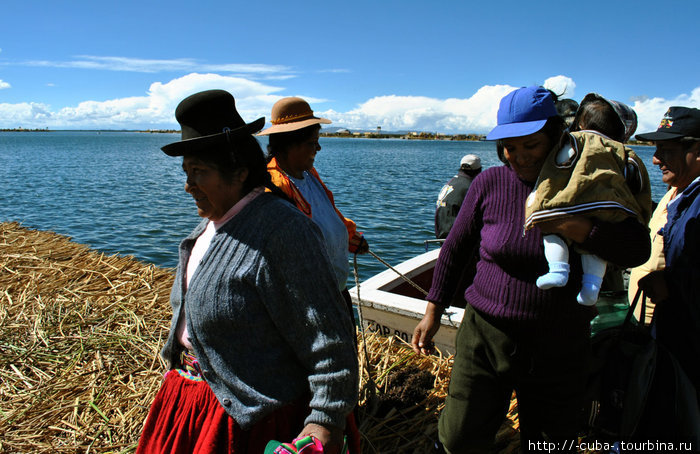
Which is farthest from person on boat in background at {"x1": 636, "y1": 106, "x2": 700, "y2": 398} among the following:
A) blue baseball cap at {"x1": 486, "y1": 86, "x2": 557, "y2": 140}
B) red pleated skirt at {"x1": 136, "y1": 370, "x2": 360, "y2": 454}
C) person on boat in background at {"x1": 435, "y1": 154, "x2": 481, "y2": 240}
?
person on boat in background at {"x1": 435, "y1": 154, "x2": 481, "y2": 240}

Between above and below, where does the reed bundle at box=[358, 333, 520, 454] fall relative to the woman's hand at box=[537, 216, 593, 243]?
below

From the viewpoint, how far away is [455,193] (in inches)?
220

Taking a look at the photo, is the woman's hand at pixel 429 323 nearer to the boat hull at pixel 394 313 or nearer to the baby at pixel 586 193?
the baby at pixel 586 193

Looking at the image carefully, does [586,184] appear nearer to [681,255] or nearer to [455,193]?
[681,255]

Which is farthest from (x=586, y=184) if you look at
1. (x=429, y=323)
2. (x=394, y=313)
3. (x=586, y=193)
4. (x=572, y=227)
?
(x=394, y=313)

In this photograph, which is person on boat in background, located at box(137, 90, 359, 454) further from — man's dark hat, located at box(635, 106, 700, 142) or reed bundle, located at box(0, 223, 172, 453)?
man's dark hat, located at box(635, 106, 700, 142)

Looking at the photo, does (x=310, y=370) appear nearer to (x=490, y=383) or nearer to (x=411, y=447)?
(x=490, y=383)

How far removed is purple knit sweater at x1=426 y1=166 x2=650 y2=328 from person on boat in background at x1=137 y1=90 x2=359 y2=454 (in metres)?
0.84

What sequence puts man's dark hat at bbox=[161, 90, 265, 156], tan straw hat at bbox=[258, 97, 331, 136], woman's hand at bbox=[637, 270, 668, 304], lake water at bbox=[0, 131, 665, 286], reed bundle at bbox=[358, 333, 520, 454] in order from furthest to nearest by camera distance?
1. lake water at bbox=[0, 131, 665, 286]
2. reed bundle at bbox=[358, 333, 520, 454]
3. tan straw hat at bbox=[258, 97, 331, 136]
4. woman's hand at bbox=[637, 270, 668, 304]
5. man's dark hat at bbox=[161, 90, 265, 156]

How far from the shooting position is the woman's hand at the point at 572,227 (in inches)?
72.6

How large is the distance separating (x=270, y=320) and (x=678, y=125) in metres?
2.46

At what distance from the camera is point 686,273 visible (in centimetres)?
227

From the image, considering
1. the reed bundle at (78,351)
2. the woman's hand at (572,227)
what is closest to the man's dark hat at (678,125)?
the woman's hand at (572,227)

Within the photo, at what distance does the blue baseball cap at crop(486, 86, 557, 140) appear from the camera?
6.27 ft
